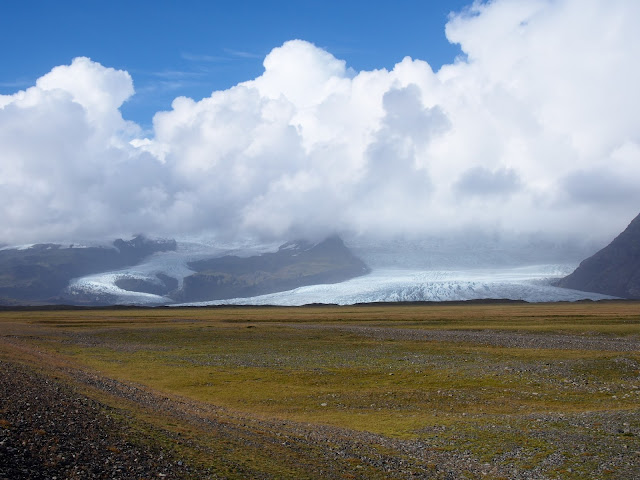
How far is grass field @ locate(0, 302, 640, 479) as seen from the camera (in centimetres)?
1875

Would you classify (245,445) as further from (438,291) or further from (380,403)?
(438,291)

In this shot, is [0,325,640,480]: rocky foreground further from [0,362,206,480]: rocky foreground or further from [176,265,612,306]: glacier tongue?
[176,265,612,306]: glacier tongue

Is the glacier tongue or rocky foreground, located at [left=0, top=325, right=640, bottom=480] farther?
the glacier tongue

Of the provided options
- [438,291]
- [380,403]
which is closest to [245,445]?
[380,403]

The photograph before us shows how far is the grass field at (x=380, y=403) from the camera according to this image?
18.8 metres

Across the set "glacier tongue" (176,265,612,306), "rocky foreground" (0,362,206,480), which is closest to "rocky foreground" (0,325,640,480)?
"rocky foreground" (0,362,206,480)

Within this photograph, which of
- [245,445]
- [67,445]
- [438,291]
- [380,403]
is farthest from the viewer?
[438,291]

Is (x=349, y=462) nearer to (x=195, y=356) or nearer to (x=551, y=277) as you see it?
(x=195, y=356)

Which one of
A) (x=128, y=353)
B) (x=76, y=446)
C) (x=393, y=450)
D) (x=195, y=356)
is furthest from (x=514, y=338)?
(x=76, y=446)

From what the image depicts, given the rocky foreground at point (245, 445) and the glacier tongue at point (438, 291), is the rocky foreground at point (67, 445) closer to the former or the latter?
the rocky foreground at point (245, 445)

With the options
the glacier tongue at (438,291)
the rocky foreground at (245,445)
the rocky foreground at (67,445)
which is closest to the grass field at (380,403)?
the rocky foreground at (245,445)

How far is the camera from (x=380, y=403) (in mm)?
30438

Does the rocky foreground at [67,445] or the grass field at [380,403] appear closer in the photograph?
the rocky foreground at [67,445]

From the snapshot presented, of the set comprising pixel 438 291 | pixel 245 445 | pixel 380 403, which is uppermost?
pixel 438 291
